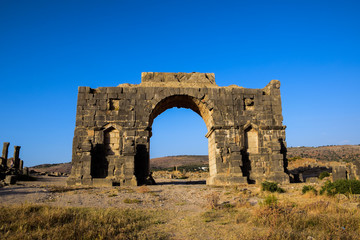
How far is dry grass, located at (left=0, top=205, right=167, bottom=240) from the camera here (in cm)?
482

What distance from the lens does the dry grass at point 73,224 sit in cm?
482

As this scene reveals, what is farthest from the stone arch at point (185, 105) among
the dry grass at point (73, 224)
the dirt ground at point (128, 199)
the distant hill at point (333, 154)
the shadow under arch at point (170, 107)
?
the distant hill at point (333, 154)

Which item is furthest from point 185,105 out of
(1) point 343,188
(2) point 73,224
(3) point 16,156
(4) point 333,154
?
(4) point 333,154

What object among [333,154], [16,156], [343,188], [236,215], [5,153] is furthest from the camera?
[333,154]

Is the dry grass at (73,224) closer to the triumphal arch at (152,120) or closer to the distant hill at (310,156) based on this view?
the triumphal arch at (152,120)

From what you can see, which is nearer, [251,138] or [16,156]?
[251,138]

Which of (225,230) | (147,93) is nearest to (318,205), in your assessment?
(225,230)

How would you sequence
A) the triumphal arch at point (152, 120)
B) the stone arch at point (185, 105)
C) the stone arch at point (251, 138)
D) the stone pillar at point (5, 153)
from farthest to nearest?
the stone pillar at point (5, 153) < the stone arch at point (185, 105) < the stone arch at point (251, 138) < the triumphal arch at point (152, 120)

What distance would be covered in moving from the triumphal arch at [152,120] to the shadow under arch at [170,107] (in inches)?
2.0

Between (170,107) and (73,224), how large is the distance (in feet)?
38.8

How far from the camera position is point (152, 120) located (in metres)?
15.6

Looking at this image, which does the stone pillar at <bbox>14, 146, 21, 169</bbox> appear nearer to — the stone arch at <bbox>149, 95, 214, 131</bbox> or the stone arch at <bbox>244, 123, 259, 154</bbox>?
the stone arch at <bbox>149, 95, 214, 131</bbox>

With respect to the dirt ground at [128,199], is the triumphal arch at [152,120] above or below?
above

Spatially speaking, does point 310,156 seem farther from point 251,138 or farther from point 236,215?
point 236,215
